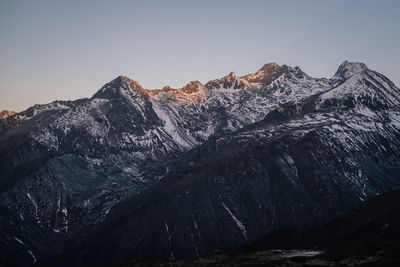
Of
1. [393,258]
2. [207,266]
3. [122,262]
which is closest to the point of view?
[393,258]

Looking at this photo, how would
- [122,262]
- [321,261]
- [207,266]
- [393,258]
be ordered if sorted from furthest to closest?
[122,262] → [207,266] → [321,261] → [393,258]

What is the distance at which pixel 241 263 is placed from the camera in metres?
127

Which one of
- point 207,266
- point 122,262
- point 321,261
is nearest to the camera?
point 321,261

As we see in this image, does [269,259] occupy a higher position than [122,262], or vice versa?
[122,262]

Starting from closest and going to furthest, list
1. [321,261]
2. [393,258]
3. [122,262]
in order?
[393,258], [321,261], [122,262]

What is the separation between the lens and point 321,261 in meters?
116

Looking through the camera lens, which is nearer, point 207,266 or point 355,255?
point 355,255

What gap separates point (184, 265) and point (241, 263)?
1666 centimetres

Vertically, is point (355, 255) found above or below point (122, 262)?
below

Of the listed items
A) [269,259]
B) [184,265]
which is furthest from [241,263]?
[184,265]

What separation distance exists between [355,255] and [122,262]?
6895 cm

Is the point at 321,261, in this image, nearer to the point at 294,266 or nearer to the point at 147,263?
the point at 294,266

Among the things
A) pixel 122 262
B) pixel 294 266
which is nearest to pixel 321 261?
pixel 294 266

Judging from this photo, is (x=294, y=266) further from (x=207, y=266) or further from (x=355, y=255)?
(x=207, y=266)
